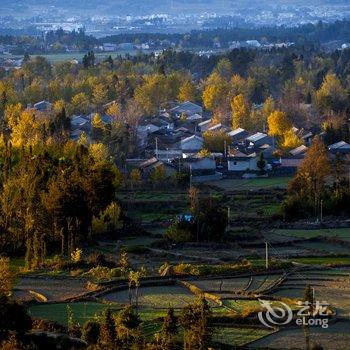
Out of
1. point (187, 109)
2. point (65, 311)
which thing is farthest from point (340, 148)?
point (65, 311)

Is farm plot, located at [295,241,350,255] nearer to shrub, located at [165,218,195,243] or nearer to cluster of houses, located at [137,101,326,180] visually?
shrub, located at [165,218,195,243]

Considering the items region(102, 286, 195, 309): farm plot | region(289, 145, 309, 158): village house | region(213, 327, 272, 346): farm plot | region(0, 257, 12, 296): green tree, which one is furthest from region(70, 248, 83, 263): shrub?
region(289, 145, 309, 158): village house

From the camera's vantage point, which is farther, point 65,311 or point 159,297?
point 159,297

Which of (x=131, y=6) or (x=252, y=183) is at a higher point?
(x=252, y=183)

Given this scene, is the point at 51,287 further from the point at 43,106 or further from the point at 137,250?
the point at 43,106

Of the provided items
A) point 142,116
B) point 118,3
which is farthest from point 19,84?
point 118,3

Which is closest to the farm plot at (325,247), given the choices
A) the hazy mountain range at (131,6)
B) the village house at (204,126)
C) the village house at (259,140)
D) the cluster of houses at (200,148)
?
the cluster of houses at (200,148)

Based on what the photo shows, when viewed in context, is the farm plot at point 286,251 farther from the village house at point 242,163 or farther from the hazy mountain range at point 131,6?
the hazy mountain range at point 131,6
